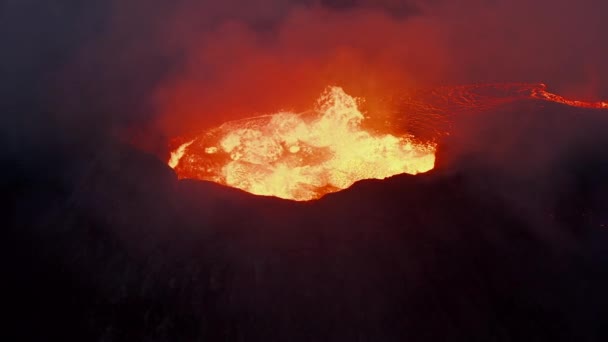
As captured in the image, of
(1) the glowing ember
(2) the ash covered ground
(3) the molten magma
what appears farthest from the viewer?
(1) the glowing ember

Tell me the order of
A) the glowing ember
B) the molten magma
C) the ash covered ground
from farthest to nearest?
the glowing ember → the molten magma → the ash covered ground

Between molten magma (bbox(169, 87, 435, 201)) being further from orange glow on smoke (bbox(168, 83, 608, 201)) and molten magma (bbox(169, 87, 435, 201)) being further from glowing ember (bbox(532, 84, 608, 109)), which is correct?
glowing ember (bbox(532, 84, 608, 109))

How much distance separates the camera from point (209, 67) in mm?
12820

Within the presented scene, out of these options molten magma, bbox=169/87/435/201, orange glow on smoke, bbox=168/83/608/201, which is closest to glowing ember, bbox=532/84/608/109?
orange glow on smoke, bbox=168/83/608/201

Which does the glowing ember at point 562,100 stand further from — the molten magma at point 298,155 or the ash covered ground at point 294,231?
the molten magma at point 298,155

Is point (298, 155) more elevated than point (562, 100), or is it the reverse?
point (562, 100)

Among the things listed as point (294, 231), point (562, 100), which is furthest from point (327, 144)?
point (562, 100)

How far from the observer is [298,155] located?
29.6ft

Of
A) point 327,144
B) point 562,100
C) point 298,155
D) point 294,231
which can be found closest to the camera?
point 294,231

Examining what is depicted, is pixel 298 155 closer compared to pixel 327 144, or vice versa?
pixel 298 155

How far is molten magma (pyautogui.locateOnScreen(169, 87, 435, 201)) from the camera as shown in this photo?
26.9ft

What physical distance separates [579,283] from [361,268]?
123 inches

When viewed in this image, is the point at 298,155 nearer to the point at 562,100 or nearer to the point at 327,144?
the point at 327,144

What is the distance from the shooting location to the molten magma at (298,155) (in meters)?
8.20
